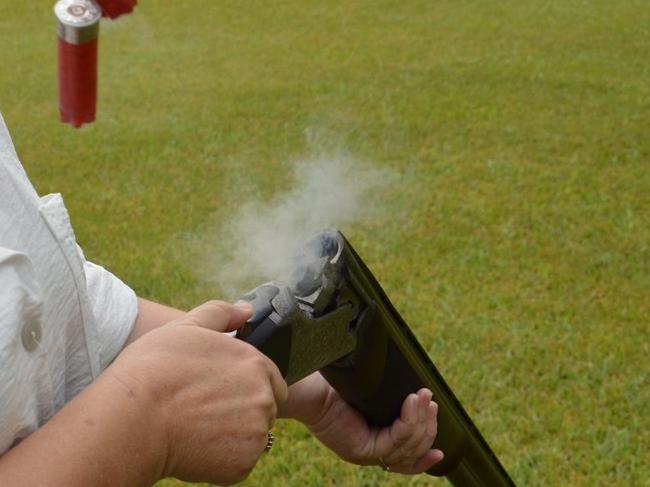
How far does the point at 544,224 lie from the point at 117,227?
1.78 m

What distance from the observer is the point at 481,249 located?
3887 mm

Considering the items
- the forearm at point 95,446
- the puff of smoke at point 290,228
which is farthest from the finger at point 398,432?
the forearm at point 95,446

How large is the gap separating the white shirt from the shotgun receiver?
0.16 meters

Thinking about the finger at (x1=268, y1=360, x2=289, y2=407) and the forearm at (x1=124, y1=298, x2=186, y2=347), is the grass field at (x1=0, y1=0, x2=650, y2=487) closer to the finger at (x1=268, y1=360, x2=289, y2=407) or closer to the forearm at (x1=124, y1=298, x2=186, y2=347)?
the forearm at (x1=124, y1=298, x2=186, y2=347)

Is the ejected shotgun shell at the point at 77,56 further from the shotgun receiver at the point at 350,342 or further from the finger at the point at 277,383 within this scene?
the finger at the point at 277,383

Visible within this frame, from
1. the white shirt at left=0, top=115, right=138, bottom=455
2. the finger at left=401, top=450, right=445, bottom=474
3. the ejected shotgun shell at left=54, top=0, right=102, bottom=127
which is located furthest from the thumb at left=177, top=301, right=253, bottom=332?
the ejected shotgun shell at left=54, top=0, right=102, bottom=127

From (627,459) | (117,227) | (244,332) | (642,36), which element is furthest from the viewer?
(642,36)

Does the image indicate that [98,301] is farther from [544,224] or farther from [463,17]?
[463,17]

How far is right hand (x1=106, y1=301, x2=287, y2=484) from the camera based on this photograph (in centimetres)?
82

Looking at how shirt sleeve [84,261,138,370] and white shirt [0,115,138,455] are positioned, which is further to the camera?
shirt sleeve [84,261,138,370]

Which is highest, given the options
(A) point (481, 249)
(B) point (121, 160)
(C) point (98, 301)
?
(C) point (98, 301)

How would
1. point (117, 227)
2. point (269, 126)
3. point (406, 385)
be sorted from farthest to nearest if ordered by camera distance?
point (269, 126), point (117, 227), point (406, 385)

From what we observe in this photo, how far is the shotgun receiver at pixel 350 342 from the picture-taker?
998mm

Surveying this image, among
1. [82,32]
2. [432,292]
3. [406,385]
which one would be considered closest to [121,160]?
[82,32]
